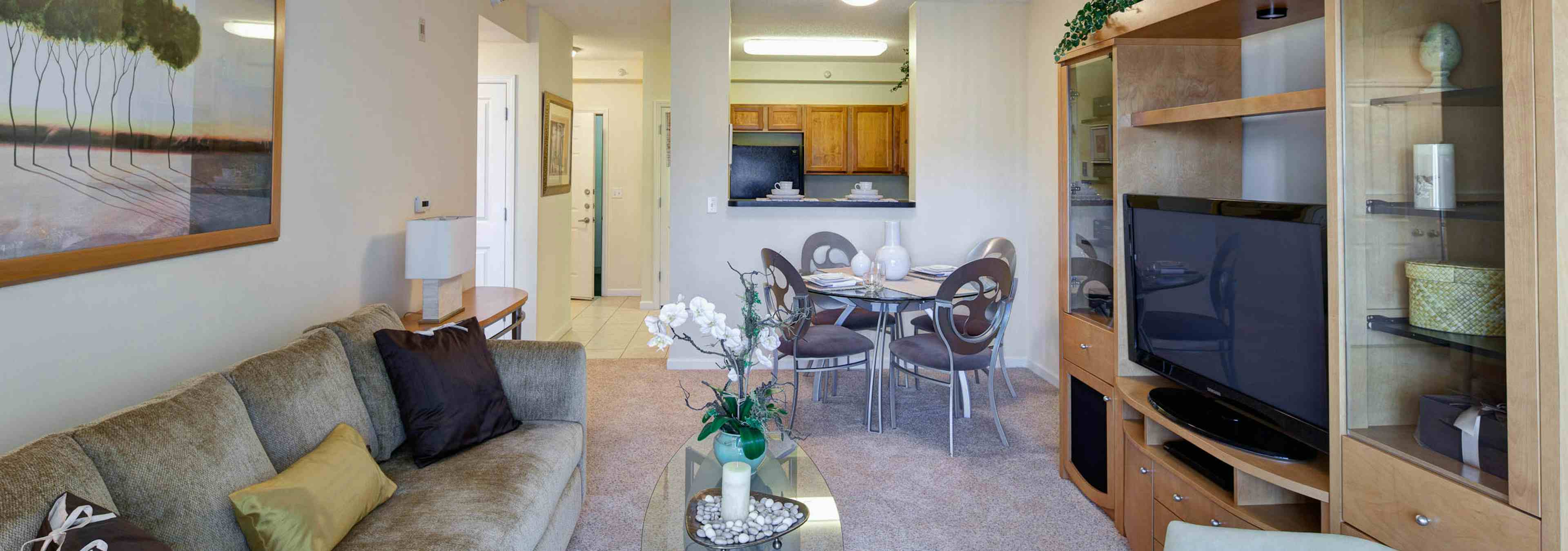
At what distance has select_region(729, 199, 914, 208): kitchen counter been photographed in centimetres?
505

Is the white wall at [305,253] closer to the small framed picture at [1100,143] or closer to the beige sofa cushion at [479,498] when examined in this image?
the beige sofa cushion at [479,498]

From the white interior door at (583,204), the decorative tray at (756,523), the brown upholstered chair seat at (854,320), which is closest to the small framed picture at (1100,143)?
the decorative tray at (756,523)

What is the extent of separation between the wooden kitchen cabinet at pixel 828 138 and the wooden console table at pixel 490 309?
169 inches

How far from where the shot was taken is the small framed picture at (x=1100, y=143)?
8.64 ft

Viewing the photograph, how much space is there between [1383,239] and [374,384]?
2.41 m

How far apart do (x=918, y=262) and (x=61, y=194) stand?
4177mm

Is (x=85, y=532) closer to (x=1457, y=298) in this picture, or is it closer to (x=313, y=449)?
(x=313, y=449)

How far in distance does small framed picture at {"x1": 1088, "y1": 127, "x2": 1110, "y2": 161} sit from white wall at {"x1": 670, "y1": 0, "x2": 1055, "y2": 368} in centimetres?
231

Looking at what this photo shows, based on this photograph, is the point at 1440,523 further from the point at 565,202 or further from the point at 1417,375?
the point at 565,202

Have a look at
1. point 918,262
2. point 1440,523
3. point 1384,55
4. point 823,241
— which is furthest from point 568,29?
point 1440,523

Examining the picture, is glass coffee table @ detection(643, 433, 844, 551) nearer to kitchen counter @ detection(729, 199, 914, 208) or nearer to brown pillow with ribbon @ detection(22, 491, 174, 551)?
brown pillow with ribbon @ detection(22, 491, 174, 551)

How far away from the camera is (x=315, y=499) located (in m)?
1.62

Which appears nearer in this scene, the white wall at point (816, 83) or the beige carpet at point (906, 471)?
the beige carpet at point (906, 471)

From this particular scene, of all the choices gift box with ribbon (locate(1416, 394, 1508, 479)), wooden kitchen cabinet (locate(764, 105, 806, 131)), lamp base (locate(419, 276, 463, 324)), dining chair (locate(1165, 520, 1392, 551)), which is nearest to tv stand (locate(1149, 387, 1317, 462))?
gift box with ribbon (locate(1416, 394, 1508, 479))
